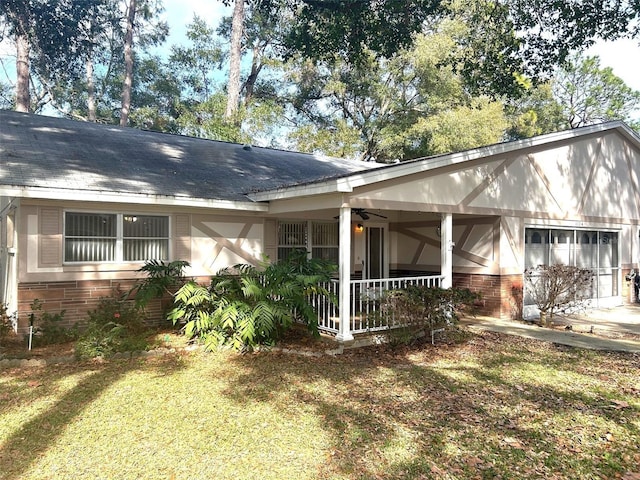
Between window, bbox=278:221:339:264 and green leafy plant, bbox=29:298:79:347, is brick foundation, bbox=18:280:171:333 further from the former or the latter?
window, bbox=278:221:339:264

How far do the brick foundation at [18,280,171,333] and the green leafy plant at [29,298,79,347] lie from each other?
53 millimetres

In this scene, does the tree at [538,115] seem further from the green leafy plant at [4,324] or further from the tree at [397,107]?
the green leafy plant at [4,324]

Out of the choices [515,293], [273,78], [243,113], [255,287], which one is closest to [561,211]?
[515,293]

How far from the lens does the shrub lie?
963cm

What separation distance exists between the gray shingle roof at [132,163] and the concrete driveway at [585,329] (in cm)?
472

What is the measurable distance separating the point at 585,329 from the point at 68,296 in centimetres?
1024

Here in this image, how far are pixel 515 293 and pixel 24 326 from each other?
32.5ft

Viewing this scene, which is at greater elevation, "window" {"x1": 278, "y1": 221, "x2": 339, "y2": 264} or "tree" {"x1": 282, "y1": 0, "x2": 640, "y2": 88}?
"tree" {"x1": 282, "y1": 0, "x2": 640, "y2": 88}

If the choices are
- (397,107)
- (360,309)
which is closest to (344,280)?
(360,309)

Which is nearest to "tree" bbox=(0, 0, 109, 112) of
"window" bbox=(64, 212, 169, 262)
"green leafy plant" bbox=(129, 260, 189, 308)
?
"window" bbox=(64, 212, 169, 262)

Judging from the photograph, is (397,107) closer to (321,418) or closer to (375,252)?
(375,252)

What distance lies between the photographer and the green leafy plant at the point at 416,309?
762 centimetres

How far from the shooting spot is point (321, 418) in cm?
478

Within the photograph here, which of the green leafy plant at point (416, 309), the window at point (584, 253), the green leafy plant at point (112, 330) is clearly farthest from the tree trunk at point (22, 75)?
the window at point (584, 253)
